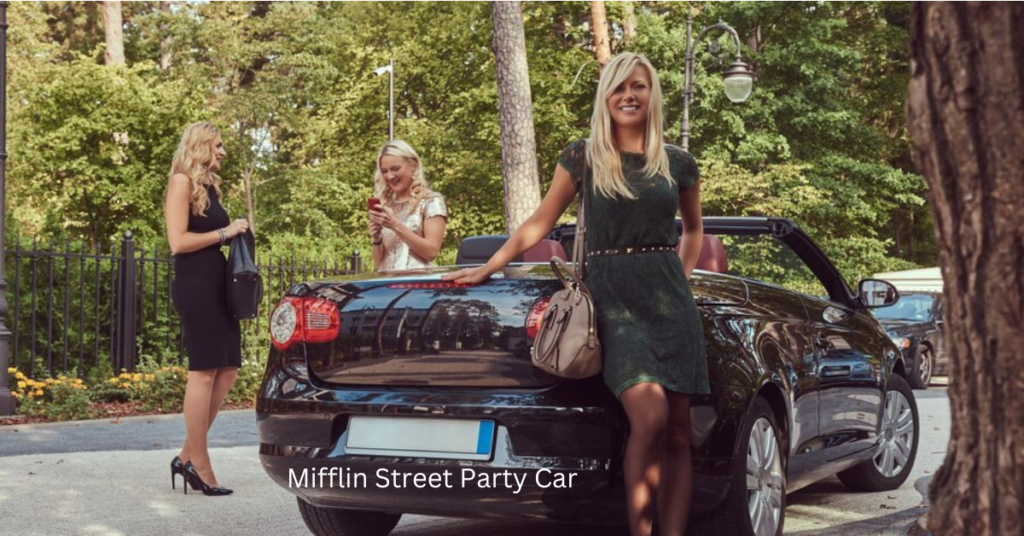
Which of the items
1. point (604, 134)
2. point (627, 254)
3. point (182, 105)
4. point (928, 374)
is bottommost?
point (928, 374)

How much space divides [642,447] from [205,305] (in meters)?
3.20

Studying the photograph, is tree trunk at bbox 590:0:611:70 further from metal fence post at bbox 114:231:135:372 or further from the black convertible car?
the black convertible car

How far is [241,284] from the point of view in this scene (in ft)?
22.6

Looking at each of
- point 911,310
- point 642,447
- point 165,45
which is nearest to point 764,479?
point 642,447

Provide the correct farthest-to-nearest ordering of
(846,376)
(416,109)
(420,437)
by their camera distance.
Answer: (416,109)
(846,376)
(420,437)

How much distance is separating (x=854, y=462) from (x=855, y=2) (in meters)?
31.4

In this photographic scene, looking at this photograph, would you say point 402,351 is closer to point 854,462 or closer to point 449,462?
point 449,462

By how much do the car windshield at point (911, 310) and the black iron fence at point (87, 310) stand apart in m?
10.7

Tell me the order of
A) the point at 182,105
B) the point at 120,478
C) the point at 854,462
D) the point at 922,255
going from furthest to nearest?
the point at 922,255 → the point at 182,105 → the point at 120,478 → the point at 854,462

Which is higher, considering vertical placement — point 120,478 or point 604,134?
point 604,134

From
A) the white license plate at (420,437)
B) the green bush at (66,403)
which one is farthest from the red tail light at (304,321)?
the green bush at (66,403)

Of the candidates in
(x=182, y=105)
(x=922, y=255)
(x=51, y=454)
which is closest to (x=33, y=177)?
(x=182, y=105)

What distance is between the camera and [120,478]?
738 centimetres

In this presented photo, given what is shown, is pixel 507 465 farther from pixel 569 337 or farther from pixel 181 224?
pixel 181 224
